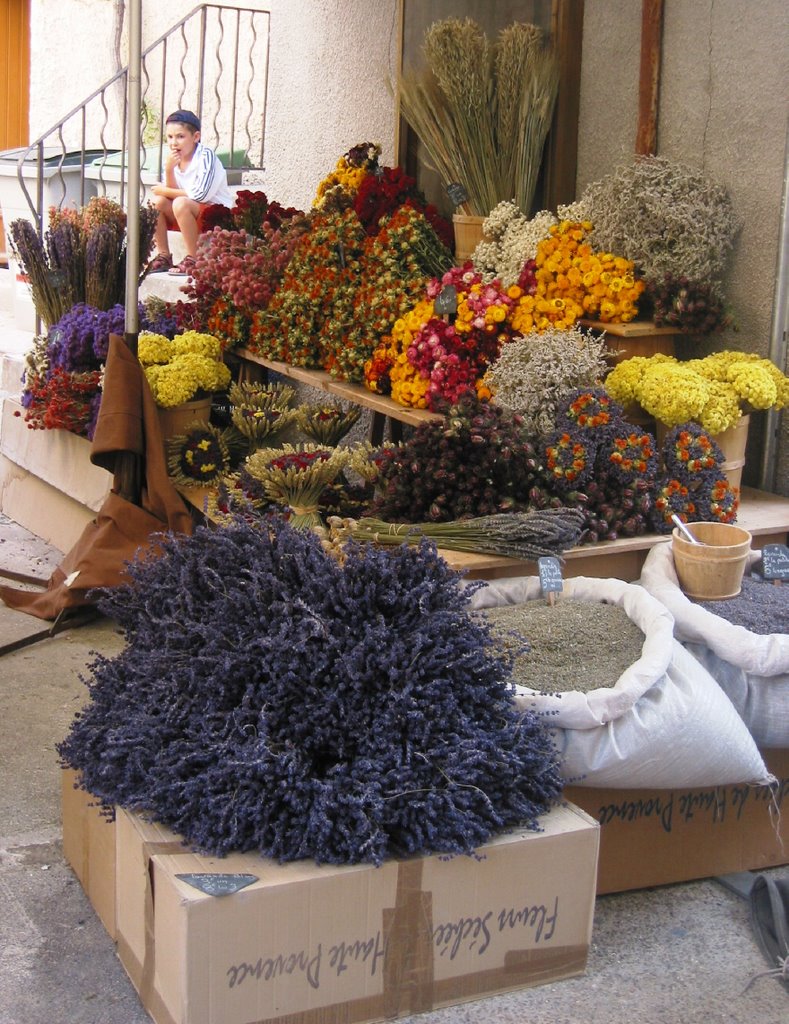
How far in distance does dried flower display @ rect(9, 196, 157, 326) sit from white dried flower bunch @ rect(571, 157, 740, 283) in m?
2.21

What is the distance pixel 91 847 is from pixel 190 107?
8.74 metres

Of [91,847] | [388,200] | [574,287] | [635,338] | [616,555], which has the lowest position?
[91,847]

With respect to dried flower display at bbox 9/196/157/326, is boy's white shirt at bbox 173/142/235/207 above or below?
above

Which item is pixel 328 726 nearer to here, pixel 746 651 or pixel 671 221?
pixel 746 651

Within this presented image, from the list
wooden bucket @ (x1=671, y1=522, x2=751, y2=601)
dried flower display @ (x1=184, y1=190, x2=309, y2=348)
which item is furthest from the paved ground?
dried flower display @ (x1=184, y1=190, x2=309, y2=348)

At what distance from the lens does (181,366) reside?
486cm

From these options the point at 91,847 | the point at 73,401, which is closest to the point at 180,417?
the point at 73,401

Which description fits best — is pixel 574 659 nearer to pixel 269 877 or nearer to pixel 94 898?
pixel 269 877

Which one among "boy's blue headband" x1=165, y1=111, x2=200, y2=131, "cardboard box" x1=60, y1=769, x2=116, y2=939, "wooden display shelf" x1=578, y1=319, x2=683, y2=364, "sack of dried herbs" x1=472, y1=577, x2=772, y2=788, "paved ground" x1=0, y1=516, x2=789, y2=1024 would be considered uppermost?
"boy's blue headband" x1=165, y1=111, x2=200, y2=131

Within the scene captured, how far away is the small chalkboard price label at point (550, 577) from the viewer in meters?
2.88

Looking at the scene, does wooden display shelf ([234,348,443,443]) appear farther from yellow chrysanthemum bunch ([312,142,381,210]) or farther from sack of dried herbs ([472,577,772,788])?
sack of dried herbs ([472,577,772,788])

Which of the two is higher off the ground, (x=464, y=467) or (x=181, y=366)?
(x=181, y=366)

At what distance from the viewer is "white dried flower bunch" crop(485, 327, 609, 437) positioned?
11.7ft

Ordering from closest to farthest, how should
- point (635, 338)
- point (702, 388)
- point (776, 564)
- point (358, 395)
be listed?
point (776, 564) → point (702, 388) → point (635, 338) → point (358, 395)
